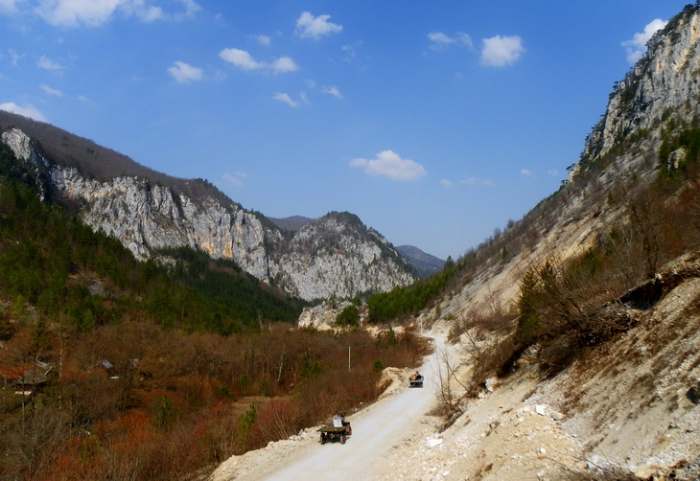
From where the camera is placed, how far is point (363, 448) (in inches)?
833

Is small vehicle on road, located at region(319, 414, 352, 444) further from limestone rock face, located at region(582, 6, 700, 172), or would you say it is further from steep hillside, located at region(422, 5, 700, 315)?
limestone rock face, located at region(582, 6, 700, 172)

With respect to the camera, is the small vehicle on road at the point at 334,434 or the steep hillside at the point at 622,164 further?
the steep hillside at the point at 622,164

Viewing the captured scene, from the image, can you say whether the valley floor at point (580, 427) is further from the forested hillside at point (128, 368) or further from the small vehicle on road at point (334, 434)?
the forested hillside at point (128, 368)

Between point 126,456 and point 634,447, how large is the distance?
20.9 meters

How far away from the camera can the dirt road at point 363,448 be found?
18.0 m

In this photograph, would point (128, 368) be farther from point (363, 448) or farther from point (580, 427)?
point (580, 427)

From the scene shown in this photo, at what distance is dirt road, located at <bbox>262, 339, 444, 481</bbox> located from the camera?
18047mm

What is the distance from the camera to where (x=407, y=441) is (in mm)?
20672

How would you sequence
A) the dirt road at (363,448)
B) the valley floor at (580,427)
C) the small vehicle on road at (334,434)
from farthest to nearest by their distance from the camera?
the small vehicle on road at (334,434)
the dirt road at (363,448)
the valley floor at (580,427)

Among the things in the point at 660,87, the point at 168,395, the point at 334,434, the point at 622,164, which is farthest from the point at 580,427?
the point at 660,87

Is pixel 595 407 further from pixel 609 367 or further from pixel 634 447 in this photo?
pixel 634 447

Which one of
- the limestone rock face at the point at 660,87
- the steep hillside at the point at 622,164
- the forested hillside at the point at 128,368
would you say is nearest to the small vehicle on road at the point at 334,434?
the forested hillside at the point at 128,368

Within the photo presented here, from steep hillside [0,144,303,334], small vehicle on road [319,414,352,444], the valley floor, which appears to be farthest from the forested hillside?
the valley floor

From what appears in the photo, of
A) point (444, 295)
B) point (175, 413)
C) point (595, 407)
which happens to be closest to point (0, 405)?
point (175, 413)
